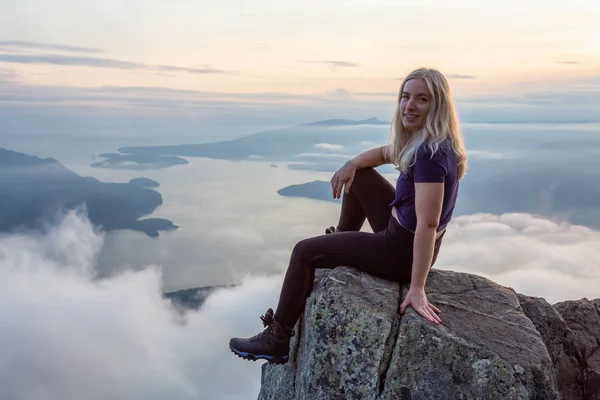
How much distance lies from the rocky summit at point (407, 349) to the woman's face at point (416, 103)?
2171mm

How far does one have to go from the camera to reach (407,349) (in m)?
6.63

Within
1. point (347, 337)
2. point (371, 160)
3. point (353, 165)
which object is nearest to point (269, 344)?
point (347, 337)

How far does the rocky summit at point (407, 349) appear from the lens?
21.3ft

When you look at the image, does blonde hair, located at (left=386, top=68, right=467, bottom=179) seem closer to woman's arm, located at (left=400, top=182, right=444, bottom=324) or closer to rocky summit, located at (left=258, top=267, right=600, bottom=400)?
woman's arm, located at (left=400, top=182, right=444, bottom=324)

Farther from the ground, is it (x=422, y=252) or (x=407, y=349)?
(x=422, y=252)

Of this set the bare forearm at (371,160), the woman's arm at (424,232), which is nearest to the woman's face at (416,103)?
the woman's arm at (424,232)

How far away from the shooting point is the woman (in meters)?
6.50

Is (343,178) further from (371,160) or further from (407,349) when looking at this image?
(407,349)

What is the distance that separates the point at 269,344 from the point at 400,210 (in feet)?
8.34

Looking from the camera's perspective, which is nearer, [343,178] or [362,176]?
[343,178]

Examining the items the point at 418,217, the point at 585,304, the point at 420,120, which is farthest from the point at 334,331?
the point at 585,304

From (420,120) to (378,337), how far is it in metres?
2.73

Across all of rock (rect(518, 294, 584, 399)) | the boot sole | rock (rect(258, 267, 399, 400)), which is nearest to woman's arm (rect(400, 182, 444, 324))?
rock (rect(258, 267, 399, 400))

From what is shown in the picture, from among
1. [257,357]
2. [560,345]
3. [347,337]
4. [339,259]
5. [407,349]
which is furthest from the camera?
[560,345]
